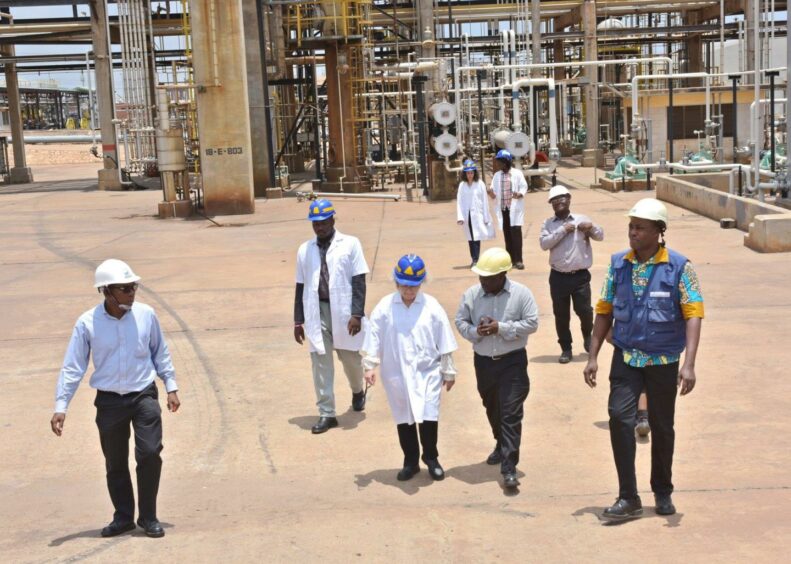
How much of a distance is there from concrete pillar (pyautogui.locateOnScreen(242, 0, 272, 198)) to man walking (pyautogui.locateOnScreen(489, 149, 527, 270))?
15392mm

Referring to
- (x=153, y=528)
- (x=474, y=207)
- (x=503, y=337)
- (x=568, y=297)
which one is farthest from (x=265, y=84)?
(x=153, y=528)

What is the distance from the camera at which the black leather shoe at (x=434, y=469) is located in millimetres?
6789

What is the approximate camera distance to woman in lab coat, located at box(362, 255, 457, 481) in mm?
6707

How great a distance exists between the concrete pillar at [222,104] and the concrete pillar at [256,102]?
430 cm

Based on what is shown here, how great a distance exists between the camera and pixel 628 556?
17.8ft

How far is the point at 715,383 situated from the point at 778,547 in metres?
3.42

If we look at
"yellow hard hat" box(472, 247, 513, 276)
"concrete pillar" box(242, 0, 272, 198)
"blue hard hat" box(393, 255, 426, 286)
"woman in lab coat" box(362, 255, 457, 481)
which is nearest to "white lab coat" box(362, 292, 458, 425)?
"woman in lab coat" box(362, 255, 457, 481)

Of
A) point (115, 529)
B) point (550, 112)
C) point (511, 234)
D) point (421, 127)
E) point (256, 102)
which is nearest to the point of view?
point (115, 529)

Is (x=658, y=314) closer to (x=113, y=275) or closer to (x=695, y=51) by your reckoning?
(x=113, y=275)

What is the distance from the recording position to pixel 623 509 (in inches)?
231

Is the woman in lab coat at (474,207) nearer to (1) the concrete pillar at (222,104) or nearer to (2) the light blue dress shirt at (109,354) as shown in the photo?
Answer: (2) the light blue dress shirt at (109,354)

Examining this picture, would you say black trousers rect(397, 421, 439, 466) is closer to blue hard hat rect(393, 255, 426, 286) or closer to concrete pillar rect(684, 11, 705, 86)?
blue hard hat rect(393, 255, 426, 286)

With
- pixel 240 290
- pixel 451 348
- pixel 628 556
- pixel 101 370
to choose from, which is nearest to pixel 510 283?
pixel 451 348

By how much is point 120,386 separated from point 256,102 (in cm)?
2336
